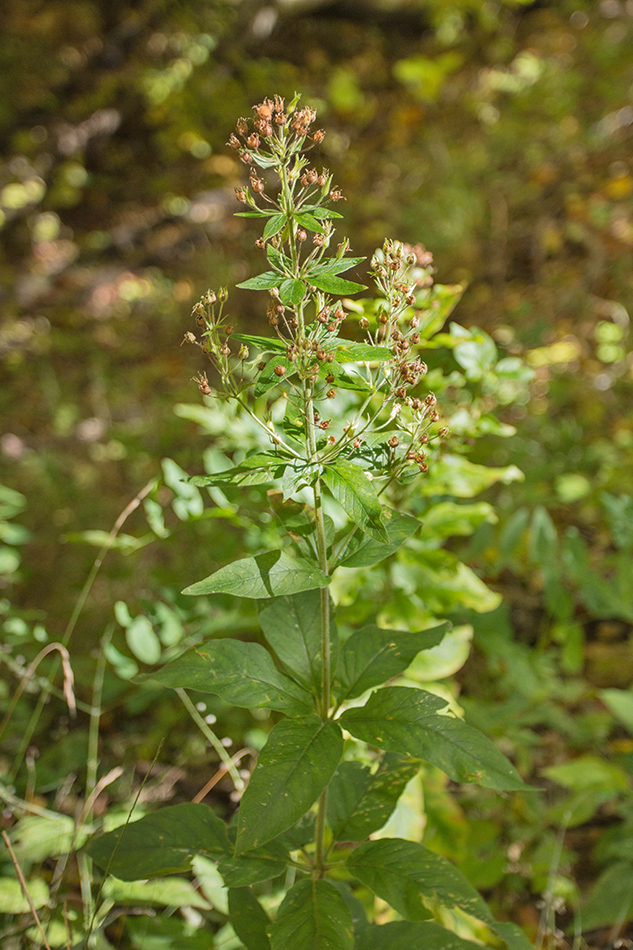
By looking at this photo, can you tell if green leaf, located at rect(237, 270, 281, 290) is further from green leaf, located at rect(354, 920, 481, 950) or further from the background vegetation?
green leaf, located at rect(354, 920, 481, 950)

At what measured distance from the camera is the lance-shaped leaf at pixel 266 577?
96cm

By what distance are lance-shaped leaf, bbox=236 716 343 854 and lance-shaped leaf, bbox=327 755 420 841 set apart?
33 centimetres

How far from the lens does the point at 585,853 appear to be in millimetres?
1995

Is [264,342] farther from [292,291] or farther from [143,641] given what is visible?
[143,641]

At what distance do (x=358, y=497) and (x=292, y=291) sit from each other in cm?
33

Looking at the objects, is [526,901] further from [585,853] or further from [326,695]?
[326,695]

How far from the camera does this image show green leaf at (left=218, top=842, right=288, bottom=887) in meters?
1.07

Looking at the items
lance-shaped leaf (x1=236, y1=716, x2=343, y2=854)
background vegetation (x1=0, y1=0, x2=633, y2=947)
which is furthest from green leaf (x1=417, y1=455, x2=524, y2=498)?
lance-shaped leaf (x1=236, y1=716, x2=343, y2=854)

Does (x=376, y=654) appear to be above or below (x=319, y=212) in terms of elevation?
below

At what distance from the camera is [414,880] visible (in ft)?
3.44

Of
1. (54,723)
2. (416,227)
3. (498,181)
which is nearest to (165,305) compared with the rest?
(416,227)

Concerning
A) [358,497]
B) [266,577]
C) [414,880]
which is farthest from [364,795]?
[358,497]

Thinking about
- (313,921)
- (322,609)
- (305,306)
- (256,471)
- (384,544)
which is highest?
(305,306)

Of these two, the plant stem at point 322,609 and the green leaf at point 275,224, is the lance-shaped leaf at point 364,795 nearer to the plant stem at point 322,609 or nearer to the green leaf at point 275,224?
the plant stem at point 322,609
